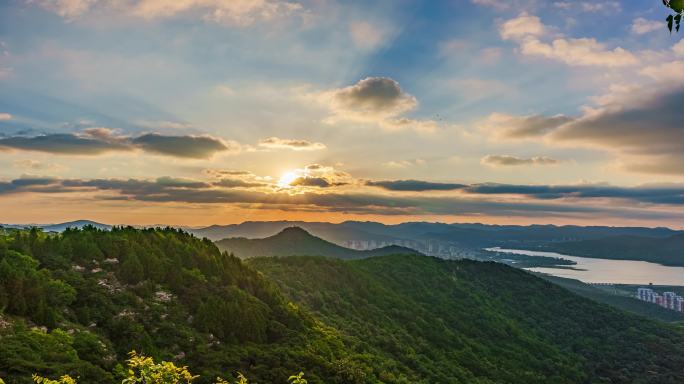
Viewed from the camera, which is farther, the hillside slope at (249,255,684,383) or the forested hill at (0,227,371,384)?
the hillside slope at (249,255,684,383)

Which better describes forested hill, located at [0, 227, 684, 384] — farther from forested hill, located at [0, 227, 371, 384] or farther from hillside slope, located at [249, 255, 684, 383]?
hillside slope, located at [249, 255, 684, 383]

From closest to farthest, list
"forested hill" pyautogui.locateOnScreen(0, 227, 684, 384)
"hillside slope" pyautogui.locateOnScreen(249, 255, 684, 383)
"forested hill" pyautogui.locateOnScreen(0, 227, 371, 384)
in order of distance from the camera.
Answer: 1. "forested hill" pyautogui.locateOnScreen(0, 227, 371, 384)
2. "forested hill" pyautogui.locateOnScreen(0, 227, 684, 384)
3. "hillside slope" pyautogui.locateOnScreen(249, 255, 684, 383)

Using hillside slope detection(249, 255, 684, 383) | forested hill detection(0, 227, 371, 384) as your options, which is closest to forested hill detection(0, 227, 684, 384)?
forested hill detection(0, 227, 371, 384)

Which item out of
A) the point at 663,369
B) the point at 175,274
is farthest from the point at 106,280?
the point at 663,369

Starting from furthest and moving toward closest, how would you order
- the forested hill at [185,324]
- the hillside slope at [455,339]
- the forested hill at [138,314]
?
the hillside slope at [455,339]
the forested hill at [185,324]
the forested hill at [138,314]

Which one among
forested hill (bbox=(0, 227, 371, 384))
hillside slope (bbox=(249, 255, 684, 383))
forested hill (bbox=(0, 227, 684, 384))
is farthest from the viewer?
hillside slope (bbox=(249, 255, 684, 383))

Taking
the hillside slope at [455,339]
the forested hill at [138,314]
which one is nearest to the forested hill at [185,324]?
the forested hill at [138,314]

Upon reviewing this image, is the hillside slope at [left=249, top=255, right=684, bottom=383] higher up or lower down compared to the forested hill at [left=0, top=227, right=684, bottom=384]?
lower down

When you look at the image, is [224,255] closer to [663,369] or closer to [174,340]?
[174,340]

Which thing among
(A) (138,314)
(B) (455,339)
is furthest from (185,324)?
(B) (455,339)

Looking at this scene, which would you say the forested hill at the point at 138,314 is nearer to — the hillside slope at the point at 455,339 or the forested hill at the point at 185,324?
the forested hill at the point at 185,324

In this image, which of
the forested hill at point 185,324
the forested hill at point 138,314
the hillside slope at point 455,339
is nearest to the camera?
the forested hill at point 138,314

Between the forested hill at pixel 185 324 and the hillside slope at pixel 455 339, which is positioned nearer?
the forested hill at pixel 185 324

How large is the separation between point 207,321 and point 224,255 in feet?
101
